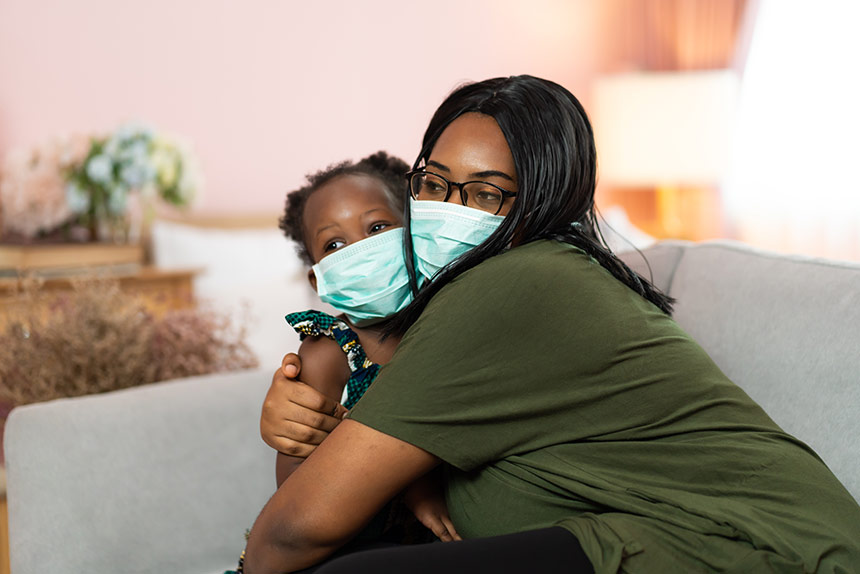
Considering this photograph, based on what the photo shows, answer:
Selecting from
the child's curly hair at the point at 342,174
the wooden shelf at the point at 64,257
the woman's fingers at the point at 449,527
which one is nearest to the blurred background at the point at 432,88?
the wooden shelf at the point at 64,257

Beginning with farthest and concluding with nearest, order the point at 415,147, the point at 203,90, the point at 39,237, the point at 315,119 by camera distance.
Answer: the point at 415,147, the point at 315,119, the point at 203,90, the point at 39,237

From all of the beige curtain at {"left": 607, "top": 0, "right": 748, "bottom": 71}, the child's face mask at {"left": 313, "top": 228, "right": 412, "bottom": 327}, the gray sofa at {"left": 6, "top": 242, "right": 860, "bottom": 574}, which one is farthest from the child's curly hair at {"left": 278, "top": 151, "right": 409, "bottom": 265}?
the beige curtain at {"left": 607, "top": 0, "right": 748, "bottom": 71}

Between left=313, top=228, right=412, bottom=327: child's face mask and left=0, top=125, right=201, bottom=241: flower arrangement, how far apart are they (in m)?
1.92

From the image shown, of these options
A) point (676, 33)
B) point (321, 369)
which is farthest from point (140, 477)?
point (676, 33)

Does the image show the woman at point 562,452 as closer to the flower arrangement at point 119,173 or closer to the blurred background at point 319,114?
the blurred background at point 319,114

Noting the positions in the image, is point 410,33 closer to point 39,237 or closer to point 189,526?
point 39,237

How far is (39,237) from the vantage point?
2.95 m

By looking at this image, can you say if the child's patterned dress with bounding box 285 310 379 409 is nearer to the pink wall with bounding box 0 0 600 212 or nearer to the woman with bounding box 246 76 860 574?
the woman with bounding box 246 76 860 574

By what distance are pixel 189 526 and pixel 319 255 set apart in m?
0.59

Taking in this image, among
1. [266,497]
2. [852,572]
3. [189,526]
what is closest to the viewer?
[852,572]

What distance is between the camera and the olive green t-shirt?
2.99ft

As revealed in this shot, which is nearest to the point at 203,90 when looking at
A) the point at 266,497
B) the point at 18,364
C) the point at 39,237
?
the point at 39,237

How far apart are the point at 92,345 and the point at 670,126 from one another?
2.71 metres

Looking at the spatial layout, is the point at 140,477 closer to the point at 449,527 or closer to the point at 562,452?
the point at 449,527
